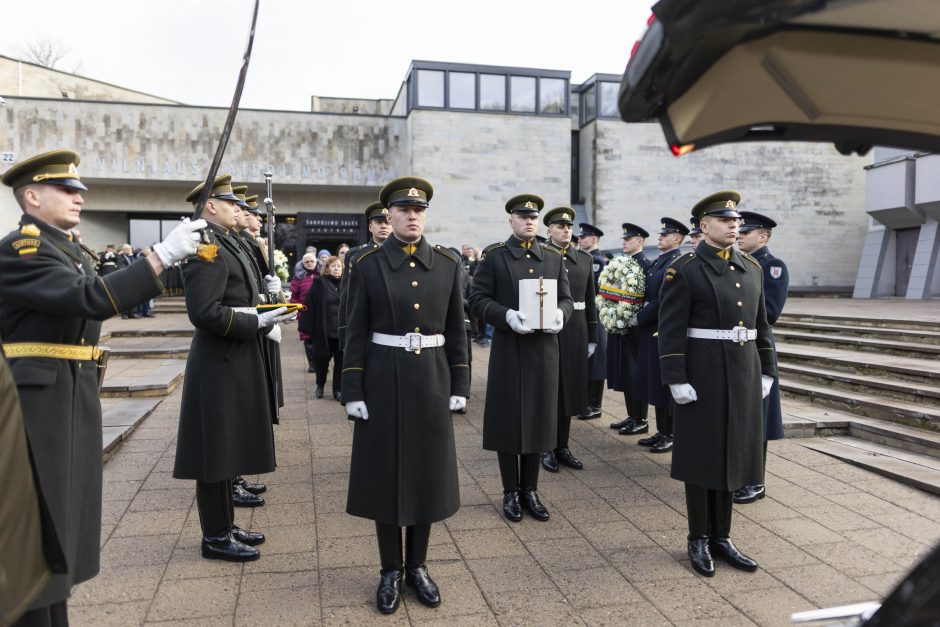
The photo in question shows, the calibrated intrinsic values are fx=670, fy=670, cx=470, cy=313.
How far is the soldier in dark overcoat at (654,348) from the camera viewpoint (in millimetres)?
6520

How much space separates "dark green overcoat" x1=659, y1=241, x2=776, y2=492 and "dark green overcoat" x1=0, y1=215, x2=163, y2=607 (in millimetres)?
2936

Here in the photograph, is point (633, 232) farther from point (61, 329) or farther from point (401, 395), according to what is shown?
point (61, 329)

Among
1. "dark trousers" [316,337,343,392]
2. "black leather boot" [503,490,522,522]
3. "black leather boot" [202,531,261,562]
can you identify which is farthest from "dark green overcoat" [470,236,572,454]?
"dark trousers" [316,337,343,392]

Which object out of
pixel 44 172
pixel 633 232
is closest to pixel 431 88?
pixel 633 232

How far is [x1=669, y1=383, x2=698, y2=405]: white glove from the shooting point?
13.2 ft

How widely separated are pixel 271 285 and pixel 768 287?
13.1 feet

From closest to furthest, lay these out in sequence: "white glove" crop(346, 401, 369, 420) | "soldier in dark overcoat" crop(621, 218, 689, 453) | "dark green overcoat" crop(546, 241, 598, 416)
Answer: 1. "white glove" crop(346, 401, 369, 420)
2. "dark green overcoat" crop(546, 241, 598, 416)
3. "soldier in dark overcoat" crop(621, 218, 689, 453)

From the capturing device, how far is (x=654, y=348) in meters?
6.68

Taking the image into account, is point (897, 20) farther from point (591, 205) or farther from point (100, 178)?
point (100, 178)

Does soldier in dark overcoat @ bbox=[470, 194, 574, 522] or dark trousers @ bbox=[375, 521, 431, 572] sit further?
soldier in dark overcoat @ bbox=[470, 194, 574, 522]

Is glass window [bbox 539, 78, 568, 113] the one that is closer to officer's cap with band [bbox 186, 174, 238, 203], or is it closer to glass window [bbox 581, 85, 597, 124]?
glass window [bbox 581, 85, 597, 124]

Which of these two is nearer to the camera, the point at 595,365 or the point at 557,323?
the point at 557,323

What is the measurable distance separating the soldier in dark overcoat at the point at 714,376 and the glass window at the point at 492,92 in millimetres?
22996

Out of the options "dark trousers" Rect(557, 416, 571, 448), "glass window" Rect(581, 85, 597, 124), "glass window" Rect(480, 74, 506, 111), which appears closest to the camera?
"dark trousers" Rect(557, 416, 571, 448)
